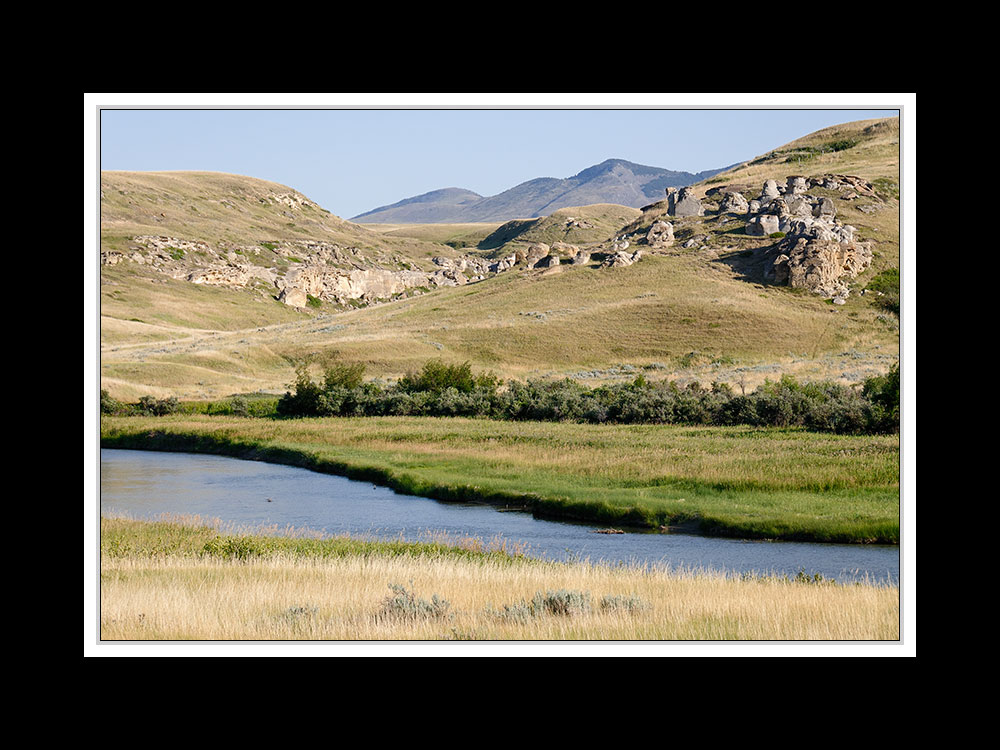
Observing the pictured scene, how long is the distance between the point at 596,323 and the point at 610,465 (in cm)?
4625

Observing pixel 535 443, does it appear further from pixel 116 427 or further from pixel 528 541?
pixel 116 427

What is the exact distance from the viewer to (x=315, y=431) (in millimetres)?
37406

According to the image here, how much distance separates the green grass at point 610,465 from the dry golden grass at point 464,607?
8.16 m

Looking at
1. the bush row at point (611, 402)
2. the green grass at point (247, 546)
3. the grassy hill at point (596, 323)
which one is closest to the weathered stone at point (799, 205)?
the grassy hill at point (596, 323)

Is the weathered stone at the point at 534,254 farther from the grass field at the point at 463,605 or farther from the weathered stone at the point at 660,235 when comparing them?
the grass field at the point at 463,605

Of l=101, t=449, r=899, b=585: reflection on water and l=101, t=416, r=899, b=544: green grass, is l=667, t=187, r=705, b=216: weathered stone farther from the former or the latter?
l=101, t=449, r=899, b=585: reflection on water

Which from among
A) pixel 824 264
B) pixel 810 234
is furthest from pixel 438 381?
pixel 810 234

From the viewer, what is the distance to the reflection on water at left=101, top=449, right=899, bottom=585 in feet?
56.9

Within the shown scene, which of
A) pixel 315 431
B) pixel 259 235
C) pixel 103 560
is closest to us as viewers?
pixel 103 560

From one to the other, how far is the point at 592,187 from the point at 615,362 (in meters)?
121

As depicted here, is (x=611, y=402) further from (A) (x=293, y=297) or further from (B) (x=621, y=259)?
(A) (x=293, y=297)

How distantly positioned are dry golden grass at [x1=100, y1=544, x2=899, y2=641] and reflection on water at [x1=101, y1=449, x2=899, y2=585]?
445 centimetres
